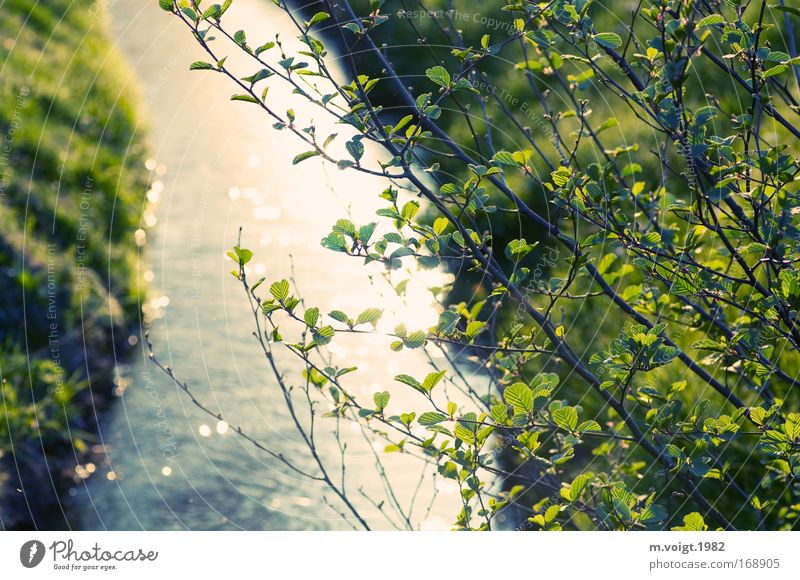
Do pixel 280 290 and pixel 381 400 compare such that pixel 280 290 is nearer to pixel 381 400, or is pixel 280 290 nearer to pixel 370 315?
pixel 370 315

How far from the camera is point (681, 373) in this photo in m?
3.02

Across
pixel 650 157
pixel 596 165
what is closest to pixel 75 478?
pixel 596 165

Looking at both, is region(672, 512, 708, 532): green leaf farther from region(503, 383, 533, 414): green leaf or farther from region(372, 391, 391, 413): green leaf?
region(372, 391, 391, 413): green leaf

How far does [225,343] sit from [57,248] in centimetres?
112

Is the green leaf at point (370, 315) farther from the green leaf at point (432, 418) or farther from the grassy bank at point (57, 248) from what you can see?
the grassy bank at point (57, 248)

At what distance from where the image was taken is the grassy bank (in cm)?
359

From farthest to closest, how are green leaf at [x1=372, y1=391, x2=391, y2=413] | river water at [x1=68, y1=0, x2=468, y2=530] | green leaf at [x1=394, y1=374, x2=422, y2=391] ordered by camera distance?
river water at [x1=68, y1=0, x2=468, y2=530], green leaf at [x1=372, y1=391, x2=391, y2=413], green leaf at [x1=394, y1=374, x2=422, y2=391]

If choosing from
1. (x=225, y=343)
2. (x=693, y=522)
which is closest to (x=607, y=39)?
(x=693, y=522)
